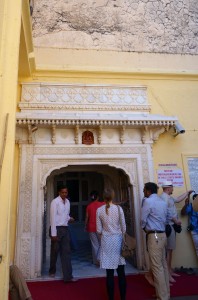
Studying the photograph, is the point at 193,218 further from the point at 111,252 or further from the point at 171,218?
the point at 111,252

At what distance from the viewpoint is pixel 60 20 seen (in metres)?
5.86

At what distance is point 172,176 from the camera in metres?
5.00

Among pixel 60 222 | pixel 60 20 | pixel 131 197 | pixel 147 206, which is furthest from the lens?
pixel 60 20

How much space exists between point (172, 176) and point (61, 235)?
239cm

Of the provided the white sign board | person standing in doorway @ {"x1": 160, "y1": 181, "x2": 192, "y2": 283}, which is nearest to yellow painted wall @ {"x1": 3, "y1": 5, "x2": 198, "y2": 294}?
the white sign board

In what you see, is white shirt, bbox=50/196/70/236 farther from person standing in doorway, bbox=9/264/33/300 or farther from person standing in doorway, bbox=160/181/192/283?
person standing in doorway, bbox=160/181/192/283

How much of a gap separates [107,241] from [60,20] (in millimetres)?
5060

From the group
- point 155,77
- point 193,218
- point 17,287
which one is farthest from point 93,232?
point 155,77

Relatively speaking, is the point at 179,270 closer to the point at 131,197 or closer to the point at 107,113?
the point at 131,197

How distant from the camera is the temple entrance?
490 centimetres

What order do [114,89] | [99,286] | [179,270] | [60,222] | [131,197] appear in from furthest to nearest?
[114,89], [131,197], [179,270], [60,222], [99,286]

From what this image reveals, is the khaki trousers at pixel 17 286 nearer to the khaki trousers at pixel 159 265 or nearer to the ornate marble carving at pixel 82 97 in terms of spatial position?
the khaki trousers at pixel 159 265

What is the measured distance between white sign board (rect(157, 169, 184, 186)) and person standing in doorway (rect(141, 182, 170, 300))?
5.59 feet

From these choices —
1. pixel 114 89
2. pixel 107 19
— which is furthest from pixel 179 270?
pixel 107 19
